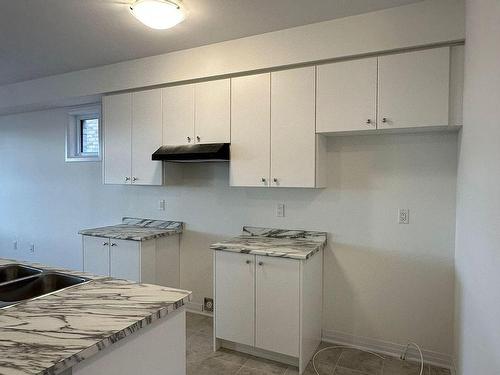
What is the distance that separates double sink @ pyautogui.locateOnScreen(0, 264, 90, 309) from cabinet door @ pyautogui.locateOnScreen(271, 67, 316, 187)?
5.29 ft

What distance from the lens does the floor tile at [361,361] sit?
8.03 feet

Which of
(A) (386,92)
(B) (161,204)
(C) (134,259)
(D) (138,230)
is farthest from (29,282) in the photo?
(A) (386,92)

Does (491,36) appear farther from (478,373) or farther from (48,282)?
(48,282)

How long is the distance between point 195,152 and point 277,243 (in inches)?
42.0

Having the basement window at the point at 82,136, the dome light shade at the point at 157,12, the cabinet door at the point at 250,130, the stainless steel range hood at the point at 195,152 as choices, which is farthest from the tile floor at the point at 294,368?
the basement window at the point at 82,136

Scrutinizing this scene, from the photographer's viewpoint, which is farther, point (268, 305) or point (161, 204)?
point (161, 204)

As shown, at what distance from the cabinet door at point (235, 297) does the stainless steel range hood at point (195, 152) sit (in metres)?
0.82

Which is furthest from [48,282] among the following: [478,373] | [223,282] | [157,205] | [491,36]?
[491,36]

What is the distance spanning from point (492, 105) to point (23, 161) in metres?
5.42

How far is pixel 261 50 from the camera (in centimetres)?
270

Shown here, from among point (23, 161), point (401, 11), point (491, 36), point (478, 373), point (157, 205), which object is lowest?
point (478, 373)

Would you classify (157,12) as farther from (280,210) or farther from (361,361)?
(361,361)

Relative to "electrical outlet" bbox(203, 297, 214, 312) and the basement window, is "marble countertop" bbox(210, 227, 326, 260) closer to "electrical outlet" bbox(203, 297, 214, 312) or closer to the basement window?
"electrical outlet" bbox(203, 297, 214, 312)

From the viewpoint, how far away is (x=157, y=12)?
2055 mm
